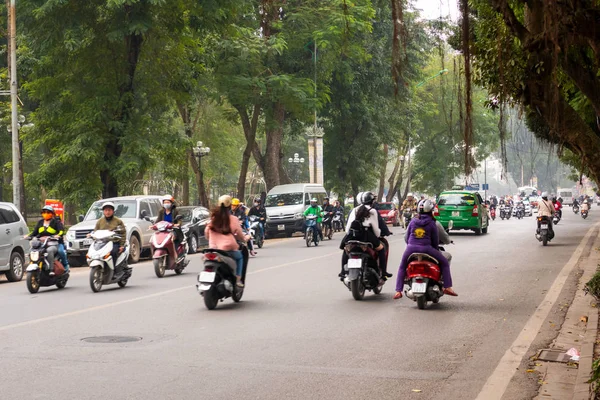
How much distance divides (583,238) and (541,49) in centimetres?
2788

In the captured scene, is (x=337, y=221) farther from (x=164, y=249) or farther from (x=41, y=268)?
(x=41, y=268)

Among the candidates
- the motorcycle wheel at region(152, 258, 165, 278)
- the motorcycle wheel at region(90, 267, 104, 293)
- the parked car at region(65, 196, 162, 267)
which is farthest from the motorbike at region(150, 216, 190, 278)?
the parked car at region(65, 196, 162, 267)

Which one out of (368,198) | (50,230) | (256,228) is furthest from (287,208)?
(368,198)

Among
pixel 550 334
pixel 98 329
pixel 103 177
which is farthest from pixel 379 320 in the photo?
pixel 103 177

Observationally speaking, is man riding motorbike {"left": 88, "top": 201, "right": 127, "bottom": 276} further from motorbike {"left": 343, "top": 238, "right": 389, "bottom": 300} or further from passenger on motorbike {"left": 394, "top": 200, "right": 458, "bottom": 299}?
passenger on motorbike {"left": 394, "top": 200, "right": 458, "bottom": 299}

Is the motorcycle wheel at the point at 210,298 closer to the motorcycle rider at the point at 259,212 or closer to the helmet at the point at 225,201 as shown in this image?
the helmet at the point at 225,201

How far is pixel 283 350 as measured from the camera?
9789 mm

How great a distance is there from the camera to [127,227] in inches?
1019

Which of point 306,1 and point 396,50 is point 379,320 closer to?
point 396,50

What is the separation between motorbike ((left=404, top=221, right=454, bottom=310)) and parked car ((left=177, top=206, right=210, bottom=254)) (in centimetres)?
1683

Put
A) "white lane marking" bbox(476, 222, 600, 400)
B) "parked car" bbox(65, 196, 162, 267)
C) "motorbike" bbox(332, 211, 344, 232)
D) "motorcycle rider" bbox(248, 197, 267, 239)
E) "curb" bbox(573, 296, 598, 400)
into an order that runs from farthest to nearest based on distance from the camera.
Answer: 1. "motorbike" bbox(332, 211, 344, 232)
2. "motorcycle rider" bbox(248, 197, 267, 239)
3. "parked car" bbox(65, 196, 162, 267)
4. "white lane marking" bbox(476, 222, 600, 400)
5. "curb" bbox(573, 296, 598, 400)

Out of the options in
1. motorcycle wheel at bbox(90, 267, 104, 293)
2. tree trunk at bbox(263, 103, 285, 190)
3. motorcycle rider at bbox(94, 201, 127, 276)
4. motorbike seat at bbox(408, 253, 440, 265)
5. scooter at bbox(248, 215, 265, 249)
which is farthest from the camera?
tree trunk at bbox(263, 103, 285, 190)

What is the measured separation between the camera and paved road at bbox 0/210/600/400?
309 inches

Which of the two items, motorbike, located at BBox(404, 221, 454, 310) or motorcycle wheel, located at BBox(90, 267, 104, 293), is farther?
motorcycle wheel, located at BBox(90, 267, 104, 293)
